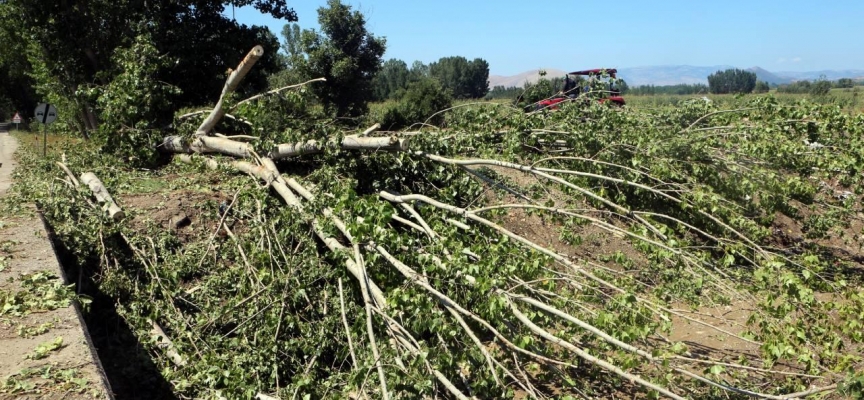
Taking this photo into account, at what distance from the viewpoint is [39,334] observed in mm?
3582

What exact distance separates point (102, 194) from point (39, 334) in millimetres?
2355

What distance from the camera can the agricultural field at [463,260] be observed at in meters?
3.43

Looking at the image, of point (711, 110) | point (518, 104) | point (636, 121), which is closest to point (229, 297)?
point (518, 104)

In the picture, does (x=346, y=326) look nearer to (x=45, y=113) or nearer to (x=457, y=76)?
(x=45, y=113)

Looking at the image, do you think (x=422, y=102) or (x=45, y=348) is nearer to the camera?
(x=45, y=348)

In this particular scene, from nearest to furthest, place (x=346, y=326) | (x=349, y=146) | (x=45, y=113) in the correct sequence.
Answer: (x=346, y=326), (x=349, y=146), (x=45, y=113)

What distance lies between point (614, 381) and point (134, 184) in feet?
17.0

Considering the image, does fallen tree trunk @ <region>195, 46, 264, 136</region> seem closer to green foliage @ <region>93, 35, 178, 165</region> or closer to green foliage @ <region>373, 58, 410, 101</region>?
green foliage @ <region>93, 35, 178, 165</region>

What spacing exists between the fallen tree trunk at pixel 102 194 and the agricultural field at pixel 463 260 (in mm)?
32

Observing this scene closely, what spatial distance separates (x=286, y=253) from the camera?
4.84m

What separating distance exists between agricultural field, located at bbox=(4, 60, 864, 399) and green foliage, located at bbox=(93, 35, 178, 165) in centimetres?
15

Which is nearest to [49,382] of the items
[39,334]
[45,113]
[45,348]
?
[45,348]

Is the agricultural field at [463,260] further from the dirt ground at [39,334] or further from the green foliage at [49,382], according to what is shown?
the green foliage at [49,382]

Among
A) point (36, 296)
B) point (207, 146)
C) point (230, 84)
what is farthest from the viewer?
point (207, 146)
